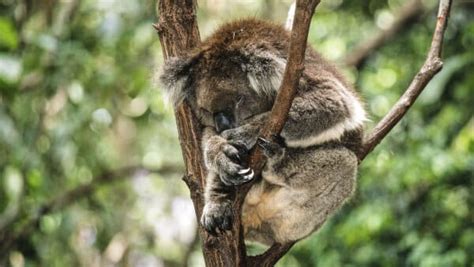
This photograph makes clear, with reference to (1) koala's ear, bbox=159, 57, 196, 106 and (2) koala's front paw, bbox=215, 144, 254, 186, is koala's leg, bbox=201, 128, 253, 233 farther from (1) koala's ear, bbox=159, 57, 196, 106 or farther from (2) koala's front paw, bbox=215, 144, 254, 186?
(1) koala's ear, bbox=159, 57, 196, 106

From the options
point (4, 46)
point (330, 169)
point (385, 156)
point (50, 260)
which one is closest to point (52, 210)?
point (50, 260)

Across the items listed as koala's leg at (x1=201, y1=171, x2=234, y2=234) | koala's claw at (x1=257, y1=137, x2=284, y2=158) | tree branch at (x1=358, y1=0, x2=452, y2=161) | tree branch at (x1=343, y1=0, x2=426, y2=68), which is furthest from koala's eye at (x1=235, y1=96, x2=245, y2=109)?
tree branch at (x1=343, y1=0, x2=426, y2=68)

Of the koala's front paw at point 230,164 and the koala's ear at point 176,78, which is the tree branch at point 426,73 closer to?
the koala's front paw at point 230,164

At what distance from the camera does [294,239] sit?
3477 mm

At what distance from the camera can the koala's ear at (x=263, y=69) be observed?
324 cm

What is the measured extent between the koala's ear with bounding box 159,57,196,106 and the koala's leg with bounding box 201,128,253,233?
21 centimetres

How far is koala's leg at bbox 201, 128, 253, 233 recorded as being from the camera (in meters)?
2.94

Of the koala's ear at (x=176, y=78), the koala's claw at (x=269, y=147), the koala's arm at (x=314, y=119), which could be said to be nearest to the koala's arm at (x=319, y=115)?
the koala's arm at (x=314, y=119)

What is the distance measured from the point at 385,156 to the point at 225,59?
8.81 feet

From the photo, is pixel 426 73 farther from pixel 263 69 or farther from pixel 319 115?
pixel 263 69

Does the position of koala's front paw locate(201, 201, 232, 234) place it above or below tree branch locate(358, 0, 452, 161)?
below

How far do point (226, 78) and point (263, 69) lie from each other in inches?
A: 7.6

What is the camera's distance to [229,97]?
11.0 ft

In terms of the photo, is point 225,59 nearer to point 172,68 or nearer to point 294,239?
point 172,68
